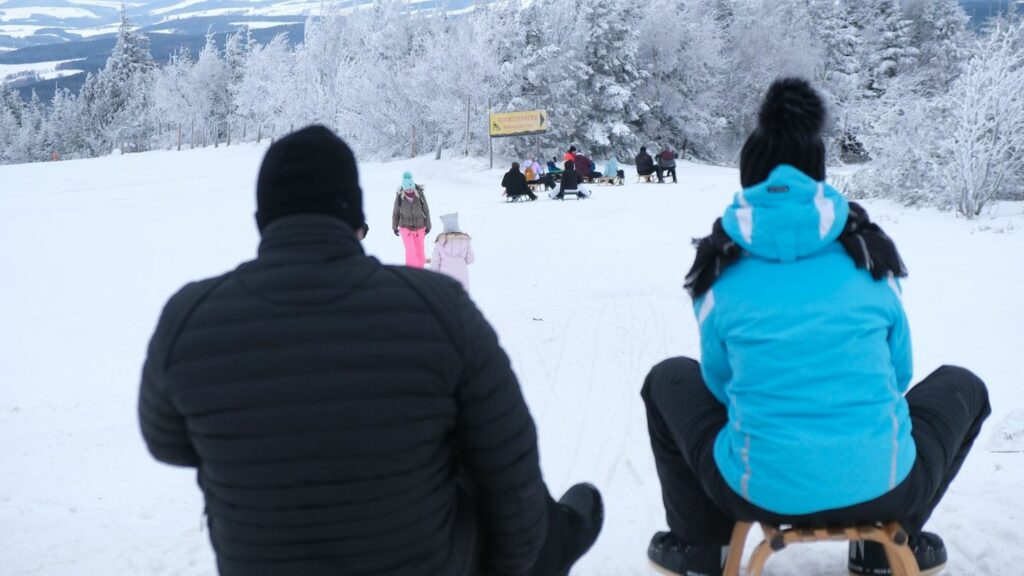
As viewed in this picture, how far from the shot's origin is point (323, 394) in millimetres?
1620

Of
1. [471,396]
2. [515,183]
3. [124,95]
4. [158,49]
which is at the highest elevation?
[158,49]

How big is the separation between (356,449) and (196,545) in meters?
2.20

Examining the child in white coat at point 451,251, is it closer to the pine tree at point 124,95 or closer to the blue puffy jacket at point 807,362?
the blue puffy jacket at point 807,362

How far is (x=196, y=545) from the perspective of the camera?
342cm

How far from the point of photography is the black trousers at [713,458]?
6.96ft

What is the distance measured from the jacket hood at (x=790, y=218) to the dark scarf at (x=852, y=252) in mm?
54

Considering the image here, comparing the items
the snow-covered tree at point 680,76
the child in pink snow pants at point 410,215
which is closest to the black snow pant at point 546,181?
the child in pink snow pants at point 410,215

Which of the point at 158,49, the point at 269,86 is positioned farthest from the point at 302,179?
the point at 158,49

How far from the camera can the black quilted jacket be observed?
1.62 meters

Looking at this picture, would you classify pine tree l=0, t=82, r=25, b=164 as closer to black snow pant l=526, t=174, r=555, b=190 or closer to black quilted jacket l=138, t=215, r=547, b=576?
black snow pant l=526, t=174, r=555, b=190

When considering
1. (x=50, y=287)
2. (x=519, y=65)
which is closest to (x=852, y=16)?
Answer: (x=519, y=65)

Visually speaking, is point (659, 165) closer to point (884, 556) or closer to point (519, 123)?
point (519, 123)

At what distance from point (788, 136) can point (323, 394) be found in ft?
4.97

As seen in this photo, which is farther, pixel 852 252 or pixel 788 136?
pixel 788 136
